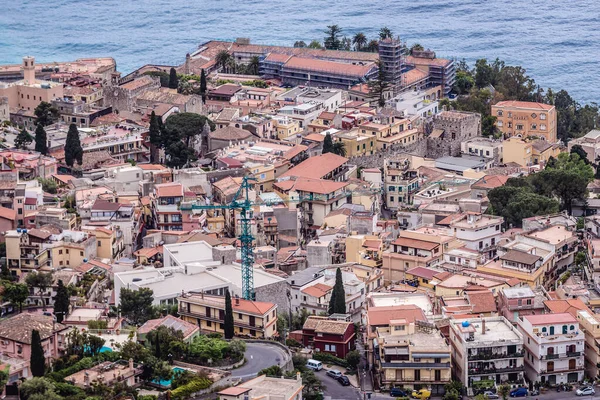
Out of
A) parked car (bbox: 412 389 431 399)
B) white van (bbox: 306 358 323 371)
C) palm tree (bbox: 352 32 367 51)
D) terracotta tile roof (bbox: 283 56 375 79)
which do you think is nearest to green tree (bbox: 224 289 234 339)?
white van (bbox: 306 358 323 371)

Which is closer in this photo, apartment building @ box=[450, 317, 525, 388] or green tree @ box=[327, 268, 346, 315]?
apartment building @ box=[450, 317, 525, 388]

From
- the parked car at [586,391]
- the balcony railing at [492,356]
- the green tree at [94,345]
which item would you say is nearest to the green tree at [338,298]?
the balcony railing at [492,356]

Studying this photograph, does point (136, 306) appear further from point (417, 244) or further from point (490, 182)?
point (490, 182)

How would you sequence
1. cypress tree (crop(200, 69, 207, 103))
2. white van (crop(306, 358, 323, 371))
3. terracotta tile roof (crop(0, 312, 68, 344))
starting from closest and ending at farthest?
terracotta tile roof (crop(0, 312, 68, 344)) → white van (crop(306, 358, 323, 371)) → cypress tree (crop(200, 69, 207, 103))

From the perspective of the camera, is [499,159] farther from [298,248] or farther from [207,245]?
[207,245]

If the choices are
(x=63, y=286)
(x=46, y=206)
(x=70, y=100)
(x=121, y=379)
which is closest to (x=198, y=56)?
(x=70, y=100)

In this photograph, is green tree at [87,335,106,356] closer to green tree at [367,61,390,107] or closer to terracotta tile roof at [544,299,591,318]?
terracotta tile roof at [544,299,591,318]

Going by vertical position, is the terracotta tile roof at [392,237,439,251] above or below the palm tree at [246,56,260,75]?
below

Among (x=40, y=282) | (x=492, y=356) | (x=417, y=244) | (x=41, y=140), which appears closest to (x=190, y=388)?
(x=492, y=356)

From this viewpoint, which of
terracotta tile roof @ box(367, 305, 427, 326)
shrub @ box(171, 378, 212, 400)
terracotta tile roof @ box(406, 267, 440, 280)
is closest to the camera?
shrub @ box(171, 378, 212, 400)
